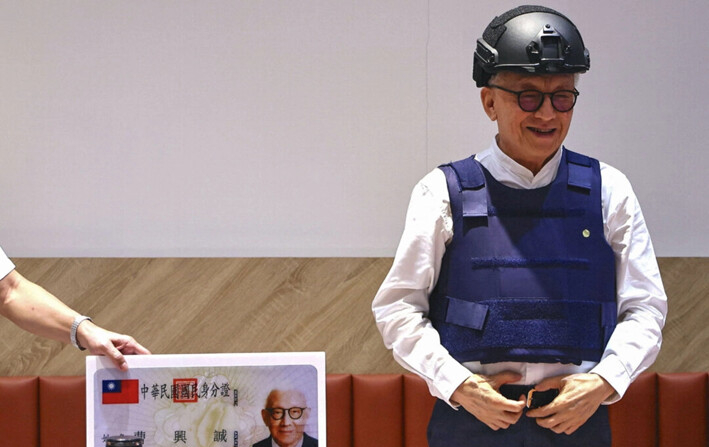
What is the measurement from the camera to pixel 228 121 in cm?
314

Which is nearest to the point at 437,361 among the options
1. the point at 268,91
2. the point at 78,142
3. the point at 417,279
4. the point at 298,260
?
the point at 417,279

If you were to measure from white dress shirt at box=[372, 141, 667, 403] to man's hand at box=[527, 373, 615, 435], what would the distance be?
25 millimetres

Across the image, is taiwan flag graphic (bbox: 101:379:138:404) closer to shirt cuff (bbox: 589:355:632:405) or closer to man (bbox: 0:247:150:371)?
man (bbox: 0:247:150:371)

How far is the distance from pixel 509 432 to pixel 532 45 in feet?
2.60

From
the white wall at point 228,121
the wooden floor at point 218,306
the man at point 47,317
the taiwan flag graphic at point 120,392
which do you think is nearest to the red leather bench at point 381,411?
the wooden floor at point 218,306

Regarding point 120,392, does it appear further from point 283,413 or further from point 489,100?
point 489,100

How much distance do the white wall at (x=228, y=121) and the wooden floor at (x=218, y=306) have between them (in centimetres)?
6

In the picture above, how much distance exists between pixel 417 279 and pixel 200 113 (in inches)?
59.3

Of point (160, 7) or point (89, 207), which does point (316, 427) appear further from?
point (160, 7)

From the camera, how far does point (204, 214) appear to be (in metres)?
3.13

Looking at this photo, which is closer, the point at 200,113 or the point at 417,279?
the point at 417,279

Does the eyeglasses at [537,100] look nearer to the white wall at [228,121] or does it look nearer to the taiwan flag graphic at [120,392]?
the taiwan flag graphic at [120,392]

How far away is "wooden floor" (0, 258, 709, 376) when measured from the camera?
10.1 feet

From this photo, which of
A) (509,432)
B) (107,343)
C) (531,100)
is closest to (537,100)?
(531,100)
